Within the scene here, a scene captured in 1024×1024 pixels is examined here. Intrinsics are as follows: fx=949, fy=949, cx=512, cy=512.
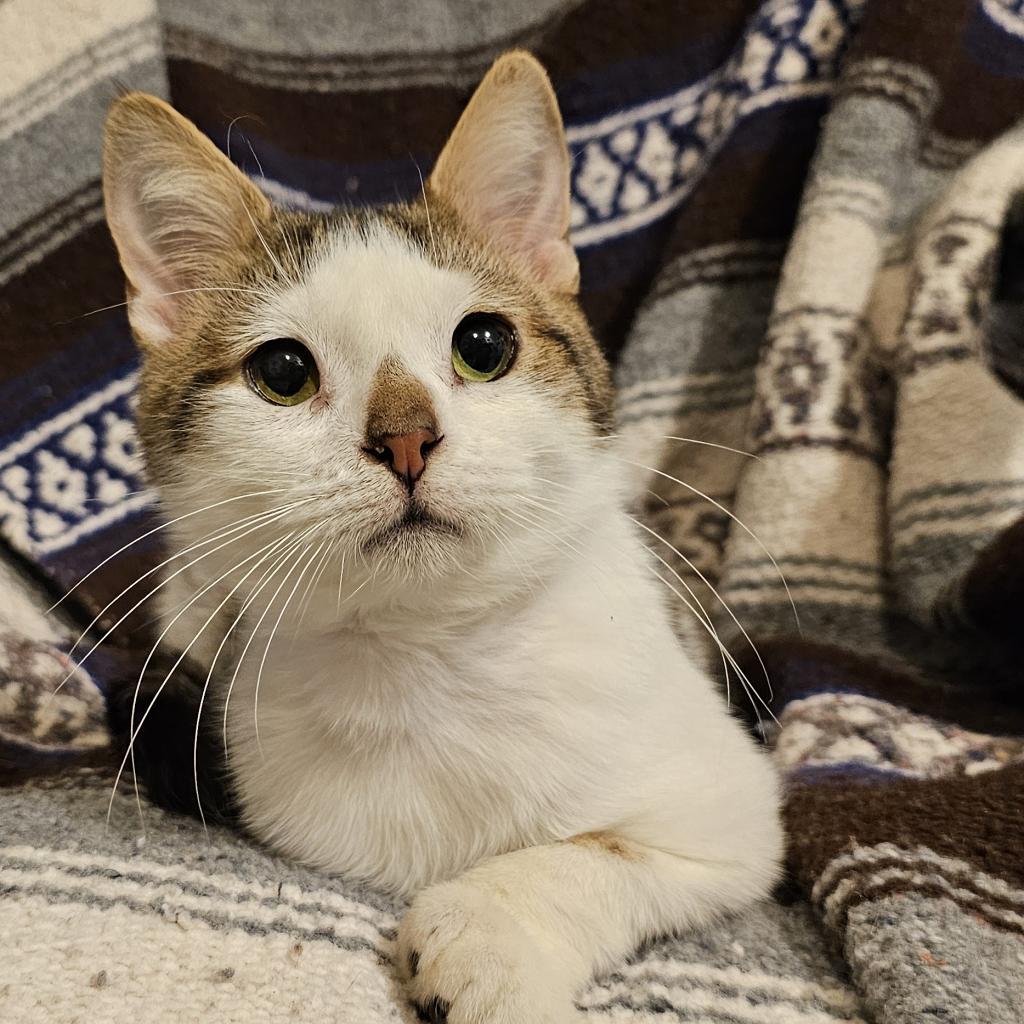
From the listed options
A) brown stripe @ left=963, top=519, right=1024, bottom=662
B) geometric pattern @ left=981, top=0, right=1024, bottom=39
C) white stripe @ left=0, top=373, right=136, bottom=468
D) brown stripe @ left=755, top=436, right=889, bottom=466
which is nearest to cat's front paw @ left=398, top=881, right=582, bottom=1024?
brown stripe @ left=963, top=519, right=1024, bottom=662

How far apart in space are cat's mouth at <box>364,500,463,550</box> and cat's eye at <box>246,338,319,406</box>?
0.14 meters

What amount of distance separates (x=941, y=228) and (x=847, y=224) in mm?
116

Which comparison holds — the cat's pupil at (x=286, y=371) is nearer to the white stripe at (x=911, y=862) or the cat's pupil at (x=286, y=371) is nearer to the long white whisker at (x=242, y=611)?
the long white whisker at (x=242, y=611)

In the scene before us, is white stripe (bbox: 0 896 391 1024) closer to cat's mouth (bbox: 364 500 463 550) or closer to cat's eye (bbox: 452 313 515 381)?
cat's mouth (bbox: 364 500 463 550)

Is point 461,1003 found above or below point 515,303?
below

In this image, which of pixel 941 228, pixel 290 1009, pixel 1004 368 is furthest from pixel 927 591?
pixel 290 1009

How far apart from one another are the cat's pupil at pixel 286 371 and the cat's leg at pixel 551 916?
383mm

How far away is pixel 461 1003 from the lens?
1.91 ft

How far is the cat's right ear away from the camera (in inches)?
30.9

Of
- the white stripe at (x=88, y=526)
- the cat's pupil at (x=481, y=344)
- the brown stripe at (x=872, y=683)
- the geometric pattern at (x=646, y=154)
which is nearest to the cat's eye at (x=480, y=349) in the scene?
the cat's pupil at (x=481, y=344)

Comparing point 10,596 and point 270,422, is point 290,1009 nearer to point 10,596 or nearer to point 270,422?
point 270,422

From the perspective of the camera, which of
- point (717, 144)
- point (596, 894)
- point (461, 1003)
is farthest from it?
point (717, 144)

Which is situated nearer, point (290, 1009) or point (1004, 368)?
point (290, 1009)

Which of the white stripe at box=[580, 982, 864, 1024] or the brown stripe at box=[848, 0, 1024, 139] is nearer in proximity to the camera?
the white stripe at box=[580, 982, 864, 1024]
